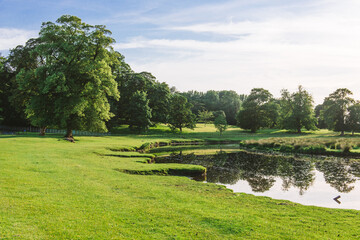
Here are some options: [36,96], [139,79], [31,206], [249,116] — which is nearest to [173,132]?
[139,79]

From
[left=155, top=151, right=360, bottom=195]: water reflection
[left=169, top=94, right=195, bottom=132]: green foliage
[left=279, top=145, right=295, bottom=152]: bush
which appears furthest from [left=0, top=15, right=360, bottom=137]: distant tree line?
[left=279, top=145, right=295, bottom=152]: bush

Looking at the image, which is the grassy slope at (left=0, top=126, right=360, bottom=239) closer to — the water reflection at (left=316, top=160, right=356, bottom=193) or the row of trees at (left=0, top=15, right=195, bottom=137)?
the water reflection at (left=316, top=160, right=356, bottom=193)

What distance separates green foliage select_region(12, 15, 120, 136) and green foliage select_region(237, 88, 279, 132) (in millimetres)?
63336

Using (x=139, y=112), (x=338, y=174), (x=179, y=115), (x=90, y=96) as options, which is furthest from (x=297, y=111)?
(x=90, y=96)

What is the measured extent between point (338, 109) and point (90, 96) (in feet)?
231

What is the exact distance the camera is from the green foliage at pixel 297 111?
91312 millimetres

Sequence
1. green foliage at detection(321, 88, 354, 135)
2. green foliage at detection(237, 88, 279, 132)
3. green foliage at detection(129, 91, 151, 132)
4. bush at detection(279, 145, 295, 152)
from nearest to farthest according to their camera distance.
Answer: bush at detection(279, 145, 295, 152) < green foliage at detection(129, 91, 151, 132) < green foliage at detection(321, 88, 354, 135) < green foliage at detection(237, 88, 279, 132)

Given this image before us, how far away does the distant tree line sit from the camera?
1597 inches

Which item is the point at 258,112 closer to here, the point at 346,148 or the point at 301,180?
the point at 346,148

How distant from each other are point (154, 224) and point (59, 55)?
126 ft

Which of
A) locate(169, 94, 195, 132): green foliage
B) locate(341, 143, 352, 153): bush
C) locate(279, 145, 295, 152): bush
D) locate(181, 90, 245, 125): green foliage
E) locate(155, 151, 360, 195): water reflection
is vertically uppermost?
locate(181, 90, 245, 125): green foliage

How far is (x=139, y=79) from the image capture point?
280 ft

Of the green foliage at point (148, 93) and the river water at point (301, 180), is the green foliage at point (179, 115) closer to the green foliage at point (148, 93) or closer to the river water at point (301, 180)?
the green foliage at point (148, 93)

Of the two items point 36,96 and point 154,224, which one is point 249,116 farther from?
point 154,224
